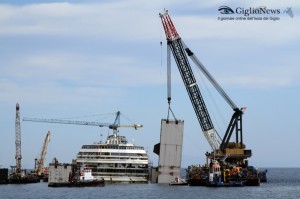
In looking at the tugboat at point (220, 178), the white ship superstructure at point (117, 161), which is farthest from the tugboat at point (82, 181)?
the tugboat at point (220, 178)

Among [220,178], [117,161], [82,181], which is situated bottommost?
[82,181]

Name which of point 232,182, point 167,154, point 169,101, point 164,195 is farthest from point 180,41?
point 164,195

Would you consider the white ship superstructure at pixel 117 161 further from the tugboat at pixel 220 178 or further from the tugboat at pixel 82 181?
the tugboat at pixel 220 178

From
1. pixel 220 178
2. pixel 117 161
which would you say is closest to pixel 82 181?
pixel 117 161

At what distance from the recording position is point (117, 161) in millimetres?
148375

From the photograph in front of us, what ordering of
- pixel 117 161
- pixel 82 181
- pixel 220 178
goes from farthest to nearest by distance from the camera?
pixel 117 161 → pixel 82 181 → pixel 220 178

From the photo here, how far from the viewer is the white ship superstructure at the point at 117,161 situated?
148m

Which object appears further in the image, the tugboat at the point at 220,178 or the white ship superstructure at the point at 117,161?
the white ship superstructure at the point at 117,161

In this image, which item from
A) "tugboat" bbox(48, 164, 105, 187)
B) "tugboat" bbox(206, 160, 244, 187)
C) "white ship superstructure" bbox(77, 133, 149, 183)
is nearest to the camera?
"tugboat" bbox(206, 160, 244, 187)

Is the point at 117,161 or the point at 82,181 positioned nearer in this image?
the point at 82,181

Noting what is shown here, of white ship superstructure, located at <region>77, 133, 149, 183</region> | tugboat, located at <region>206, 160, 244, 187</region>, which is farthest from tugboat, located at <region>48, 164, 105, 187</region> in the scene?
tugboat, located at <region>206, 160, 244, 187</region>

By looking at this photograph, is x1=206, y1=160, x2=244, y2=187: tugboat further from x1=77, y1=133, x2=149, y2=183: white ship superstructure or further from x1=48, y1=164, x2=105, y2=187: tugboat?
x1=77, y1=133, x2=149, y2=183: white ship superstructure

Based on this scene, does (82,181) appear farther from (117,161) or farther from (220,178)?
(220,178)

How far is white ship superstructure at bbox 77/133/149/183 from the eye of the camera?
148m
